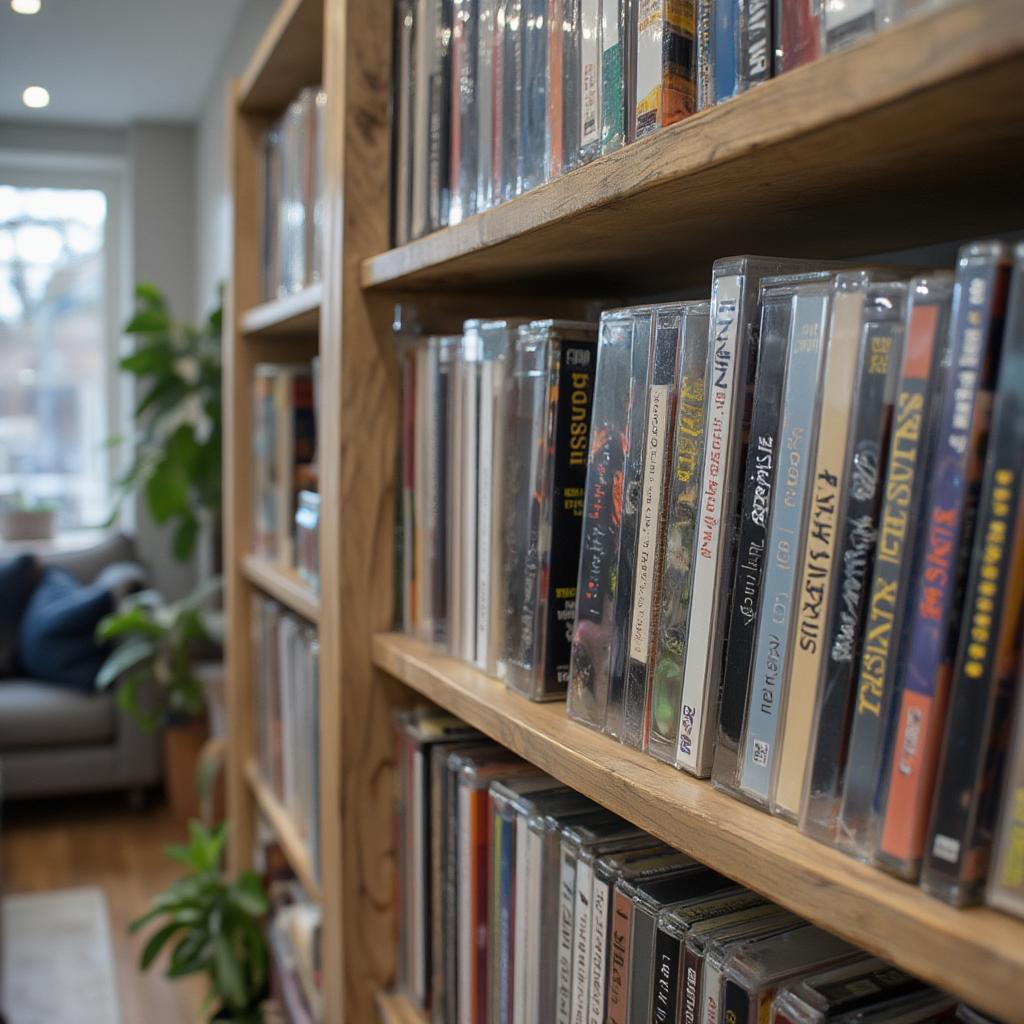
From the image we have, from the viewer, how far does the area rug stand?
88.4 inches

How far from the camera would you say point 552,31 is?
2.40ft

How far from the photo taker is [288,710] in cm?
150

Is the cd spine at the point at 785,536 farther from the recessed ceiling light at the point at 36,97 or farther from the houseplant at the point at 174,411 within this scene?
the recessed ceiling light at the point at 36,97

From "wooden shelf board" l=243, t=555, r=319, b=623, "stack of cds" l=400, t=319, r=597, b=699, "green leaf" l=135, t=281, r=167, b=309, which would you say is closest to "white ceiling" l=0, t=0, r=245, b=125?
"green leaf" l=135, t=281, r=167, b=309

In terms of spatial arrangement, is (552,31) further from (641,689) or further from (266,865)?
(266,865)

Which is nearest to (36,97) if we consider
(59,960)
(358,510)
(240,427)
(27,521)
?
(27,521)

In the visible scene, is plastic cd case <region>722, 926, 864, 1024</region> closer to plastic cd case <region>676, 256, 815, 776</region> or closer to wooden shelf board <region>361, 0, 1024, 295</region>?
plastic cd case <region>676, 256, 815, 776</region>

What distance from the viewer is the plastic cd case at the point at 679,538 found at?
1.91ft

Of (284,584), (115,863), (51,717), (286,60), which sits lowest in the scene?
(115,863)

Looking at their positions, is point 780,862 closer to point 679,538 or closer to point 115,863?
point 679,538

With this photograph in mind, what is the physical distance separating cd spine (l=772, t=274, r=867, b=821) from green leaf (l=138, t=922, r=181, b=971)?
156cm

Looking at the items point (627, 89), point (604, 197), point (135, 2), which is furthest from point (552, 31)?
point (135, 2)

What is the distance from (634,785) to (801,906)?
134mm

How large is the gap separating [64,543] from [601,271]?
3.78 metres
